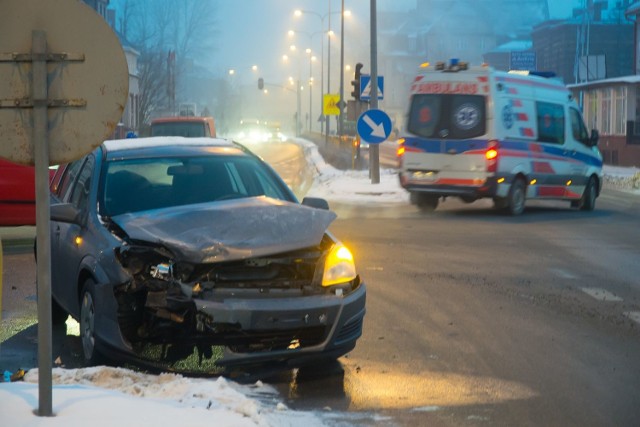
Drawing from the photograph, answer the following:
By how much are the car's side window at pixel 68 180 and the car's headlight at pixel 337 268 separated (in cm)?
259

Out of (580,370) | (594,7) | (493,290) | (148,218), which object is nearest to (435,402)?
(580,370)

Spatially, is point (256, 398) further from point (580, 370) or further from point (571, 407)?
point (580, 370)

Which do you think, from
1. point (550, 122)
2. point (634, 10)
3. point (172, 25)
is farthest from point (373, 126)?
point (172, 25)

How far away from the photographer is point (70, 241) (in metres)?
8.29

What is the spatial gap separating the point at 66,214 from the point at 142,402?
8.70 feet

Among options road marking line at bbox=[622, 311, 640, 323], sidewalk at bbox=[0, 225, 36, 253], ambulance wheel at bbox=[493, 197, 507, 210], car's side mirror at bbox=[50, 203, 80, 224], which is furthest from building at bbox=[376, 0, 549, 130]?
car's side mirror at bbox=[50, 203, 80, 224]

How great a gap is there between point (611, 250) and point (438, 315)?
20.5 ft

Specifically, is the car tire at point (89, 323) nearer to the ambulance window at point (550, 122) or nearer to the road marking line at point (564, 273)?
the road marking line at point (564, 273)

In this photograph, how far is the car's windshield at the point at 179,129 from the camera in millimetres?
31375

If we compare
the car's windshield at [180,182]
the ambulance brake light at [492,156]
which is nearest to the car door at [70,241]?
the car's windshield at [180,182]

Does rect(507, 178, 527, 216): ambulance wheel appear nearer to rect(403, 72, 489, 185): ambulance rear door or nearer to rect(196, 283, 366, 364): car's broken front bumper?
rect(403, 72, 489, 185): ambulance rear door

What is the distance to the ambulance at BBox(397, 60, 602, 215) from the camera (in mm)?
20531

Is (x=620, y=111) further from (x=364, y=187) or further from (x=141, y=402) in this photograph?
(x=141, y=402)

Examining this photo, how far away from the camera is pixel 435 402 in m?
6.73
